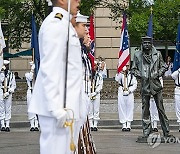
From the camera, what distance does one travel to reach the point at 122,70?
1777 cm

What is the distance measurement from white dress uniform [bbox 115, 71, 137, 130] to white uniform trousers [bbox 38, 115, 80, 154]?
12120 mm

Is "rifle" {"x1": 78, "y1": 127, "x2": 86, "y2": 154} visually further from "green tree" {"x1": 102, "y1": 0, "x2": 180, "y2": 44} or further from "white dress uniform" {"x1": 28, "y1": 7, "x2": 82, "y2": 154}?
"green tree" {"x1": 102, "y1": 0, "x2": 180, "y2": 44}

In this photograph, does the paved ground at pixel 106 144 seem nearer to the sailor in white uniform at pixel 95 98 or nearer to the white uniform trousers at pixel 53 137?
the sailor in white uniform at pixel 95 98

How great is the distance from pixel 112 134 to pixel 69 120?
35.1 ft

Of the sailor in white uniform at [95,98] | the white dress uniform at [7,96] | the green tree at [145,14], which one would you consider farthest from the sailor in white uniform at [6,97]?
the green tree at [145,14]

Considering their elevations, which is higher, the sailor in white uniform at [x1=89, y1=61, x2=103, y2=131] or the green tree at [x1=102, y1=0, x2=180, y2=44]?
the green tree at [x1=102, y1=0, x2=180, y2=44]

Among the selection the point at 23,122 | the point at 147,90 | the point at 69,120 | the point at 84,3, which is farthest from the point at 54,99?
the point at 84,3

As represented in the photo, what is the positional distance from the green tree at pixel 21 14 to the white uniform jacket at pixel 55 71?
16.6 meters

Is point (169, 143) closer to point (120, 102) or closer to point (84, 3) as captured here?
point (120, 102)

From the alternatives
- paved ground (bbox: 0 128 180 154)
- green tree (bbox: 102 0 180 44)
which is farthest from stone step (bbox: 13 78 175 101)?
paved ground (bbox: 0 128 180 154)

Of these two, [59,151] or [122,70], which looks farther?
[122,70]

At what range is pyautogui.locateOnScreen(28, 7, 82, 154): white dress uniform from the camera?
5.22 metres

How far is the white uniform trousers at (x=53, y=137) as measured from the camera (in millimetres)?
5297

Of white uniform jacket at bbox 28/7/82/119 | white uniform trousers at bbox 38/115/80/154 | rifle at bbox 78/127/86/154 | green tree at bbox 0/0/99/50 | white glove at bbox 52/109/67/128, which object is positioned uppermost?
green tree at bbox 0/0/99/50
